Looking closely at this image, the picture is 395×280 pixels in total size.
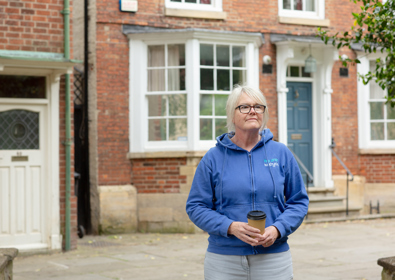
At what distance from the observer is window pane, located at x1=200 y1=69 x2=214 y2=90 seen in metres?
11.3

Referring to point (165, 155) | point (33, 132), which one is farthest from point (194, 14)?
point (33, 132)

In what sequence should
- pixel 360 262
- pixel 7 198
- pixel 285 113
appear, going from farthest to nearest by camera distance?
pixel 285 113 → pixel 7 198 → pixel 360 262

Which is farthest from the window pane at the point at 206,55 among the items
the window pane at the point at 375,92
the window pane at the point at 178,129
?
the window pane at the point at 375,92

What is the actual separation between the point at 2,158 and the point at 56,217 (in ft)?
3.92

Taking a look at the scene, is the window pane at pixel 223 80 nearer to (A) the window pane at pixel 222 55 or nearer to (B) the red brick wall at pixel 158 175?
(A) the window pane at pixel 222 55

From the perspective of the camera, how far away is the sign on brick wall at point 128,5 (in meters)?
11.0

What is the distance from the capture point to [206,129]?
11273mm

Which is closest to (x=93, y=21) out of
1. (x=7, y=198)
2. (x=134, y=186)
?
(x=134, y=186)

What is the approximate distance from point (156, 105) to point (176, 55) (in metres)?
1.05

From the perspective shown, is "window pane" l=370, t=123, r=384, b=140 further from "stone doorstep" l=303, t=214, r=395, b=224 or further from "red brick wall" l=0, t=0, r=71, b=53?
"red brick wall" l=0, t=0, r=71, b=53

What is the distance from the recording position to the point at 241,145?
334cm

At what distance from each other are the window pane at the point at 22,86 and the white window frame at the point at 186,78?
A: 103 inches

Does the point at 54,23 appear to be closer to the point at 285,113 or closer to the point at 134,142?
the point at 134,142

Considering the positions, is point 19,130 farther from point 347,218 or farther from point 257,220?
point 347,218
